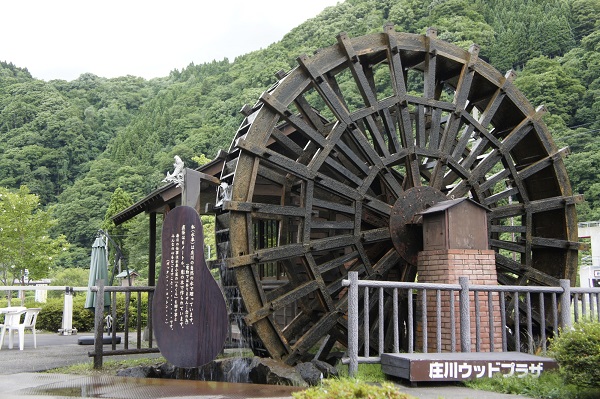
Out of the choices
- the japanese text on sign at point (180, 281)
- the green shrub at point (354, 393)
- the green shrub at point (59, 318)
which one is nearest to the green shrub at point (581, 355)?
the green shrub at point (354, 393)

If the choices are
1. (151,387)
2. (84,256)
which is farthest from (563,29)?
(151,387)

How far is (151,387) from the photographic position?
20.7 feet

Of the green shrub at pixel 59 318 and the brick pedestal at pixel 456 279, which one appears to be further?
the green shrub at pixel 59 318

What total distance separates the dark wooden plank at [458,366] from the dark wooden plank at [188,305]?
2227mm

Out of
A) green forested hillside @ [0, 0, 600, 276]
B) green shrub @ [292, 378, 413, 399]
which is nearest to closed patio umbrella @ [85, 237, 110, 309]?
green shrub @ [292, 378, 413, 399]

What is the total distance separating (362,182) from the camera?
932 centimetres

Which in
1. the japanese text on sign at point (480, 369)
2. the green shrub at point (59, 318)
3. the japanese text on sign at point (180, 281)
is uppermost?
the japanese text on sign at point (180, 281)

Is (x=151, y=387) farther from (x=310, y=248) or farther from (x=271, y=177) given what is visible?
(x=271, y=177)

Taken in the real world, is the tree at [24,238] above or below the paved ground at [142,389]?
above

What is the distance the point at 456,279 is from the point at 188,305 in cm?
355

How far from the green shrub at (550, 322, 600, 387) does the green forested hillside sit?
33.4 metres

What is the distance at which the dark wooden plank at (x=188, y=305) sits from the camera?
24.9ft

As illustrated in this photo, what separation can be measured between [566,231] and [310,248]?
16.5 ft

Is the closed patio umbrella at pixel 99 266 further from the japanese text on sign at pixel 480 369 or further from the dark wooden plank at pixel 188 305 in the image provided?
the japanese text on sign at pixel 480 369
